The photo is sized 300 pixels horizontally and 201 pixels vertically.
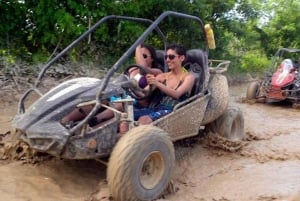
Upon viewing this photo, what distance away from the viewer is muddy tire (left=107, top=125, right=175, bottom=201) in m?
3.43

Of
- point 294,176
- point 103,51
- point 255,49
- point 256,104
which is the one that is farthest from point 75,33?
point 255,49

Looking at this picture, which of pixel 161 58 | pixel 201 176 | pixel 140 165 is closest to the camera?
pixel 140 165

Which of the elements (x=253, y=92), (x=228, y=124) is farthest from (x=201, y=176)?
(x=253, y=92)

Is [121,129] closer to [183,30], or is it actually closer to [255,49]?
[183,30]

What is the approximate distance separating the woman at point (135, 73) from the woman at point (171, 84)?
19 centimetres

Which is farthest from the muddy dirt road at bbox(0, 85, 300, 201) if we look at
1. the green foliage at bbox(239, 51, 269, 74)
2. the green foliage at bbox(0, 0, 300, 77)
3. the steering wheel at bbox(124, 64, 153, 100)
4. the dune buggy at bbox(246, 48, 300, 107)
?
the green foliage at bbox(239, 51, 269, 74)

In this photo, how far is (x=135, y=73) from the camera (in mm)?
4953

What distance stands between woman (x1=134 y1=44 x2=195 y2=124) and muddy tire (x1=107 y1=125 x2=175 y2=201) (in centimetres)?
67

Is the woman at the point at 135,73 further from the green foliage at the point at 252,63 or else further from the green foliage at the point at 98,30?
the green foliage at the point at 252,63

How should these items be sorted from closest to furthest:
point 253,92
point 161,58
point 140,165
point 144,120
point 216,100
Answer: point 140,165
point 144,120
point 216,100
point 161,58
point 253,92

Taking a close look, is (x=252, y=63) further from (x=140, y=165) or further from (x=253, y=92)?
(x=140, y=165)

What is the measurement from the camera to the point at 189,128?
470cm

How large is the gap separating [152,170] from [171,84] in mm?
1218

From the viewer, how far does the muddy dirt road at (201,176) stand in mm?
3770
